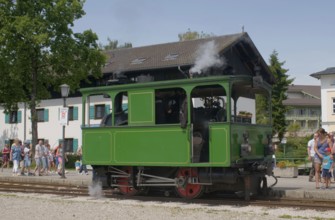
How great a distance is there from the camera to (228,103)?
11.5 m

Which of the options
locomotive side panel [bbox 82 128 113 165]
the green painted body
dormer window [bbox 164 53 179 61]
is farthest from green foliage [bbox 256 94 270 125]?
dormer window [bbox 164 53 179 61]

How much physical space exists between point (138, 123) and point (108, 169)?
1628mm

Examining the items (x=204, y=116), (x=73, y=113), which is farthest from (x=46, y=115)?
(x=204, y=116)

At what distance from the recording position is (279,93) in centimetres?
5553

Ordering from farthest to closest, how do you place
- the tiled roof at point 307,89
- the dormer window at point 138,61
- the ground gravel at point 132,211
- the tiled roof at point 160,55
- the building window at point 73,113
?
the tiled roof at point 307,89 < the building window at point 73,113 < the dormer window at point 138,61 < the tiled roof at point 160,55 < the ground gravel at point 132,211

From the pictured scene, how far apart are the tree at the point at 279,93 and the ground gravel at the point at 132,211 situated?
42795 millimetres

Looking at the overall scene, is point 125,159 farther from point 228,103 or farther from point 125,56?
point 125,56

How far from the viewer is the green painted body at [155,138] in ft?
38.0

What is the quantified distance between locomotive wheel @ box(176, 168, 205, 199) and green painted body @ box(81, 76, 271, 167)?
399 mm

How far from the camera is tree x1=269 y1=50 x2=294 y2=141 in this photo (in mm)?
54219

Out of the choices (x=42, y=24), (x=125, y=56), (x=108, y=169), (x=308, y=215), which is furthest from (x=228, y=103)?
(x=125, y=56)

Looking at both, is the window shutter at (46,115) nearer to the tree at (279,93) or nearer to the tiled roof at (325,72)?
the tree at (279,93)

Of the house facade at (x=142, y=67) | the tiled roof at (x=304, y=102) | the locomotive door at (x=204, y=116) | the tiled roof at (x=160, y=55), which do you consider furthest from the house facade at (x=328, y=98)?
the locomotive door at (x=204, y=116)

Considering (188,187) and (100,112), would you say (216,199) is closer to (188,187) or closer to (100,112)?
(188,187)
